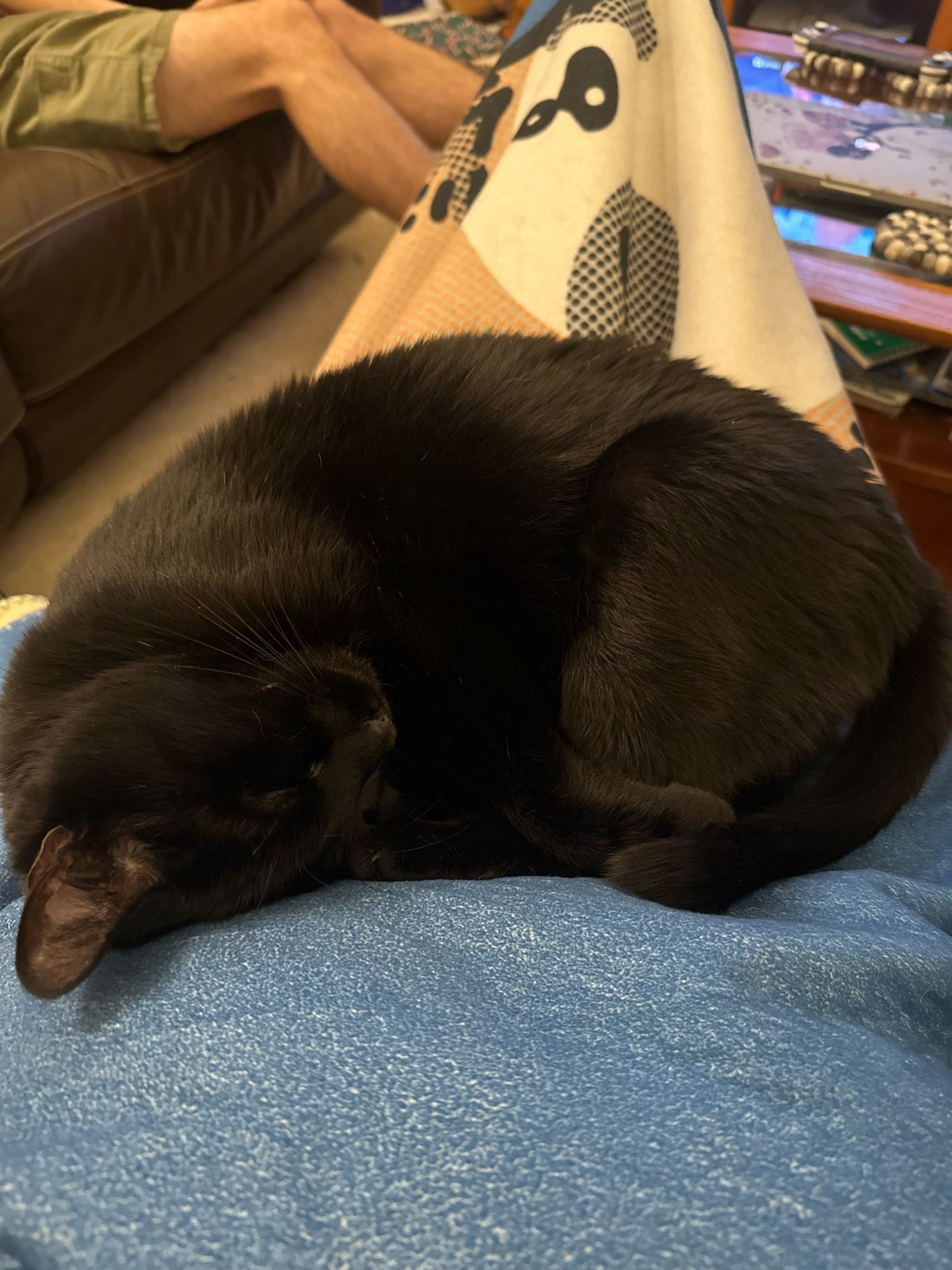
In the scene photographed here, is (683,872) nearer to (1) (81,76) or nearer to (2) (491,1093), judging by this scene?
(2) (491,1093)

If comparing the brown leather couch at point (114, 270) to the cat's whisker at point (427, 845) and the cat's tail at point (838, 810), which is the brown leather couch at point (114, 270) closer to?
the cat's whisker at point (427, 845)

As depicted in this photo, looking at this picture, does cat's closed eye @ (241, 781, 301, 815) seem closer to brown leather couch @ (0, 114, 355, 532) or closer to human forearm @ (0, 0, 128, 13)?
brown leather couch @ (0, 114, 355, 532)

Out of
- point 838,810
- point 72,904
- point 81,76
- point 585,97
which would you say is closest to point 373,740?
point 72,904

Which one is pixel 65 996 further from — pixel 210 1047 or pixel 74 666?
pixel 74 666

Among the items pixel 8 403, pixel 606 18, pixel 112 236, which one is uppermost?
pixel 606 18

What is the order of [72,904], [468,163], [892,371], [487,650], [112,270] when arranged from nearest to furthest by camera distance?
1. [72,904]
2. [487,650]
3. [468,163]
4. [892,371]
5. [112,270]

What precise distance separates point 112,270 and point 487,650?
1.21 m

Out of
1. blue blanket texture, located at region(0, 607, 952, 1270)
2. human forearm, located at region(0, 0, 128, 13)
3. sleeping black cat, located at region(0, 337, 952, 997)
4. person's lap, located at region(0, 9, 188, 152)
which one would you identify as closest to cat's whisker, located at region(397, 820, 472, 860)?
sleeping black cat, located at region(0, 337, 952, 997)

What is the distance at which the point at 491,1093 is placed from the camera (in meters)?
0.46

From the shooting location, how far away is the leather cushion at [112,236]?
1.42 m

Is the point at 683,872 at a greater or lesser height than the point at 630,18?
lesser

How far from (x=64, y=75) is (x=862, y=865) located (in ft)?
5.94

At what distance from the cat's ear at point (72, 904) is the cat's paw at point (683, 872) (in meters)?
0.36

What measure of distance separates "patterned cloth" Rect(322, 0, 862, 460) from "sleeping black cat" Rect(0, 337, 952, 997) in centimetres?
25
